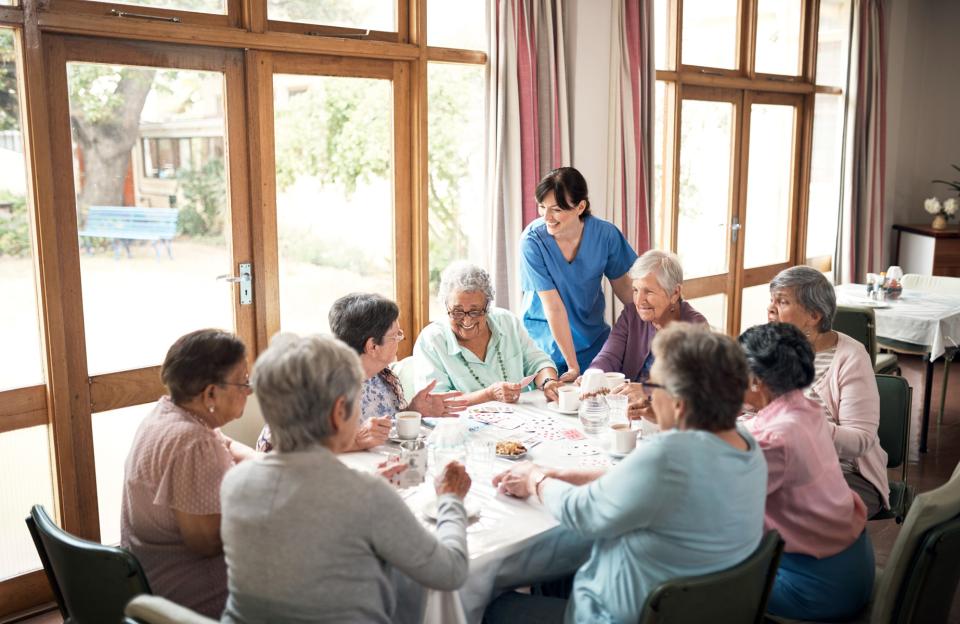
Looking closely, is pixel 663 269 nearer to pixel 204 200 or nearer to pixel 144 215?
pixel 204 200

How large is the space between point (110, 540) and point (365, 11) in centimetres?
247

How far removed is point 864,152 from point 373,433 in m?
6.01

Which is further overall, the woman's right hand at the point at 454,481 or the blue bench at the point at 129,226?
the blue bench at the point at 129,226

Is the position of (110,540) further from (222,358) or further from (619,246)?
(619,246)

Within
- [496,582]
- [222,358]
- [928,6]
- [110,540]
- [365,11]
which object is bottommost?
[110,540]

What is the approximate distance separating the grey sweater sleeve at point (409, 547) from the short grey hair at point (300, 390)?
17cm

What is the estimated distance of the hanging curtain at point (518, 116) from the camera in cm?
430

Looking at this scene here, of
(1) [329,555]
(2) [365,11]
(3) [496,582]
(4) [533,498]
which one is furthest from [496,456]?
(2) [365,11]

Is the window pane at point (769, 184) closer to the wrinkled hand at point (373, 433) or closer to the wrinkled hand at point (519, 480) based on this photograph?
the wrinkled hand at point (373, 433)

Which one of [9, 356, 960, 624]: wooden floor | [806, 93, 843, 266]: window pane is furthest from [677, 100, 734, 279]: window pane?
[9, 356, 960, 624]: wooden floor

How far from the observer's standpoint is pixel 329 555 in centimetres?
161

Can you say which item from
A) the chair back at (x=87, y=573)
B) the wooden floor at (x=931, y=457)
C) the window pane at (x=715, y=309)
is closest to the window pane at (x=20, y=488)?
the wooden floor at (x=931, y=457)

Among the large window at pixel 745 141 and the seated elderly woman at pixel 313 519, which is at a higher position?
the large window at pixel 745 141

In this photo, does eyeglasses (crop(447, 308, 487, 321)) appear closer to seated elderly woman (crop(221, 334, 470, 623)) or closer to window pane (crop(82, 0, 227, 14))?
seated elderly woman (crop(221, 334, 470, 623))
